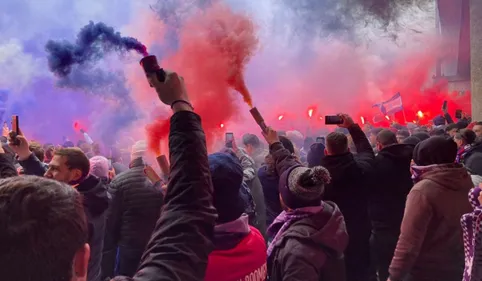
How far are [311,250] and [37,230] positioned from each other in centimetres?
190

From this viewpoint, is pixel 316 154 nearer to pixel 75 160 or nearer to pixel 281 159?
pixel 281 159

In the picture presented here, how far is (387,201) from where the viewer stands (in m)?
4.42

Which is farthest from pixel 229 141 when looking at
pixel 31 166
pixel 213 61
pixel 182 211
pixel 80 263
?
pixel 80 263

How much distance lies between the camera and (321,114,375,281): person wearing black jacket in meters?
4.20

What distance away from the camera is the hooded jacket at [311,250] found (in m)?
2.61

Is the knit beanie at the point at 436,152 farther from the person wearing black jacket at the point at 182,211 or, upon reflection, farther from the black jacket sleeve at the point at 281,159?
the person wearing black jacket at the point at 182,211

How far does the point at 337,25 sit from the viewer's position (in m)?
23.8

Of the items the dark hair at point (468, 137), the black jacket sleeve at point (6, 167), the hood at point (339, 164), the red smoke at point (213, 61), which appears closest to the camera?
the black jacket sleeve at point (6, 167)

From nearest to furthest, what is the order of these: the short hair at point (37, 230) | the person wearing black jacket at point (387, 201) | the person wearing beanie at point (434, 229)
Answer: the short hair at point (37, 230) < the person wearing beanie at point (434, 229) < the person wearing black jacket at point (387, 201)

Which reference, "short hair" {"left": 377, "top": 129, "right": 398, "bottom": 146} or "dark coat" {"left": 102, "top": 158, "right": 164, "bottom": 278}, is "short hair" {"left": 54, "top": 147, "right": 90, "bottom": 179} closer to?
"dark coat" {"left": 102, "top": 158, "right": 164, "bottom": 278}

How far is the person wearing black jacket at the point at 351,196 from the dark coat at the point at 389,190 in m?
0.15

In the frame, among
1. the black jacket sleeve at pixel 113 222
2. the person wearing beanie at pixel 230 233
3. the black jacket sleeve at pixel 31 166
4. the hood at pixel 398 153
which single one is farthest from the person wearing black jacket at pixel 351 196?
the black jacket sleeve at pixel 31 166

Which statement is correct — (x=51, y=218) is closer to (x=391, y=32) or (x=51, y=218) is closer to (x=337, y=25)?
(x=337, y=25)

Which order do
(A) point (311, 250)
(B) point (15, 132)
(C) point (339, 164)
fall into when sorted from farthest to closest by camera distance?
(C) point (339, 164) → (B) point (15, 132) → (A) point (311, 250)
